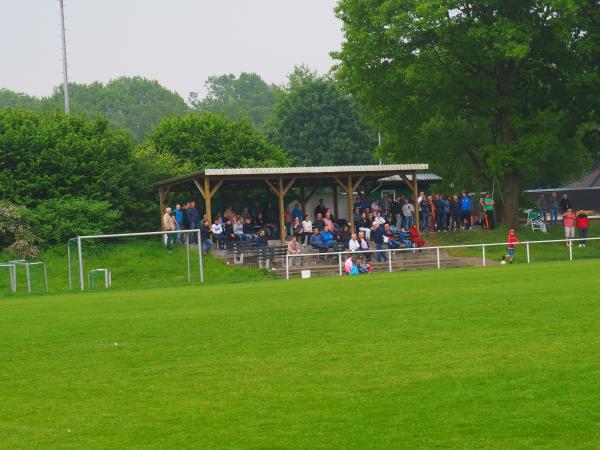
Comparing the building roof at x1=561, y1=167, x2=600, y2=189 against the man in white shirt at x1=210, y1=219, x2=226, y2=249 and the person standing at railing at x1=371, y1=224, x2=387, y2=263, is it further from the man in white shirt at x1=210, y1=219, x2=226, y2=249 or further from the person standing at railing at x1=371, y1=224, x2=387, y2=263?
the man in white shirt at x1=210, y1=219, x2=226, y2=249

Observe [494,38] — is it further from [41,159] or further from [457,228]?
[41,159]

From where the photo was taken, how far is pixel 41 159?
139 ft

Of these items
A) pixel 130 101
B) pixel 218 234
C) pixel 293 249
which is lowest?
pixel 293 249

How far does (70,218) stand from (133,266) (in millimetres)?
4313

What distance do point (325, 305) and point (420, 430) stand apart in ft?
35.3

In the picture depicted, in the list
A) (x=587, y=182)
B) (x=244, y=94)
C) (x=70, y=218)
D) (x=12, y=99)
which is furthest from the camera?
(x=244, y=94)

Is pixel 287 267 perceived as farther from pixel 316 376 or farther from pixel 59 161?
pixel 316 376

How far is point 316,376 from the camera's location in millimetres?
10586

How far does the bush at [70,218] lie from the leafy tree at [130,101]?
103 meters

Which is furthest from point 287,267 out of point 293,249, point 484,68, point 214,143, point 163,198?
point 214,143

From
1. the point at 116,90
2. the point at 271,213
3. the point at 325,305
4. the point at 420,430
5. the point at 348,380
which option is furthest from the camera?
the point at 116,90

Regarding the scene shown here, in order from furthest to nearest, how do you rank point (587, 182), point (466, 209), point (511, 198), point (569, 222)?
point (587, 182) → point (511, 198) → point (466, 209) → point (569, 222)

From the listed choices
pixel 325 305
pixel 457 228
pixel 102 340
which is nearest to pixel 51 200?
pixel 457 228

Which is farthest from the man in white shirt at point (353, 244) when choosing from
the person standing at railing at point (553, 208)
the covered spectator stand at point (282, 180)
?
the person standing at railing at point (553, 208)
